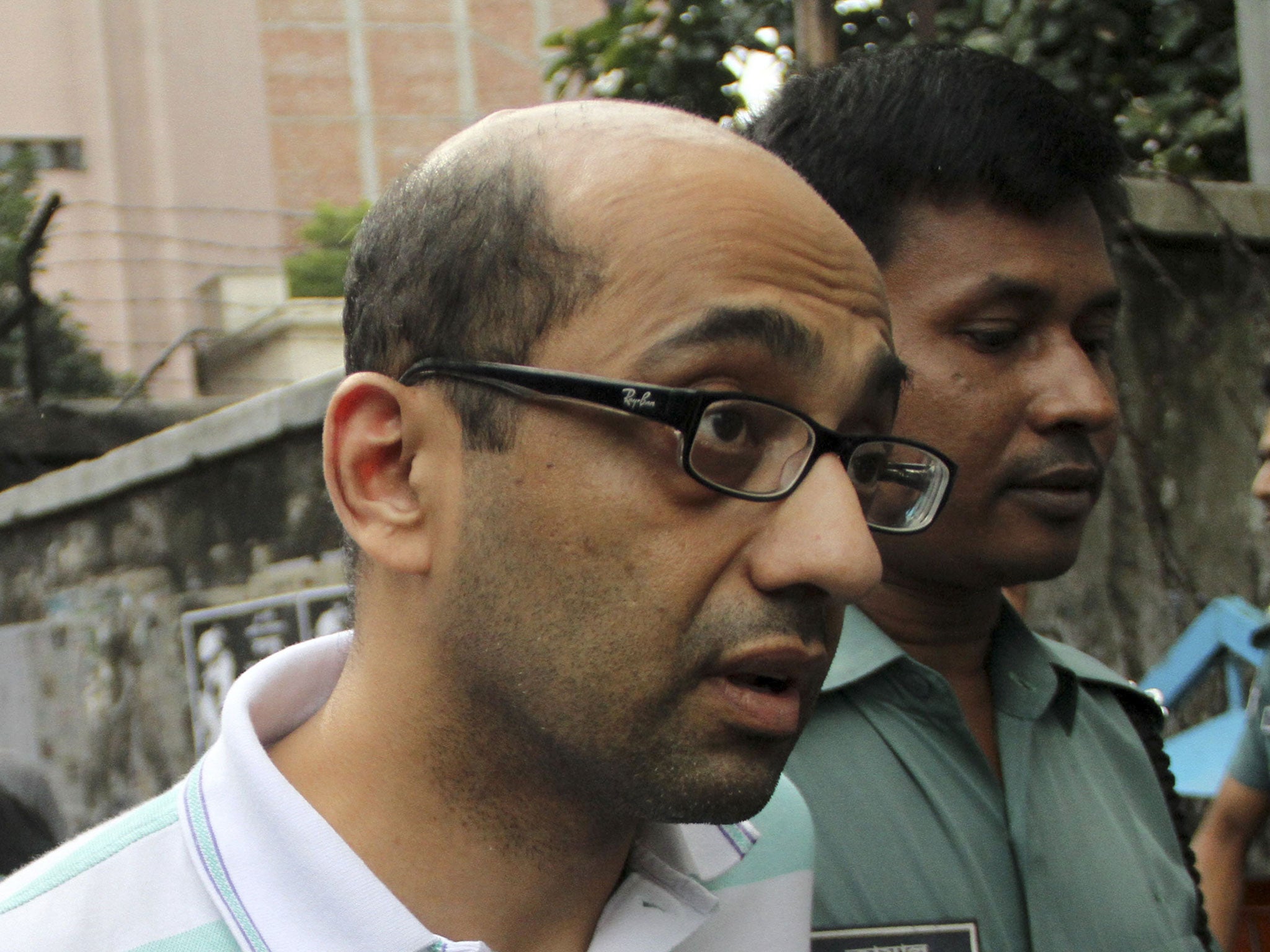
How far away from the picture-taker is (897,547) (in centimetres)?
194

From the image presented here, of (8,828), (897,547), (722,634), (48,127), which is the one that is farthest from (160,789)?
(48,127)

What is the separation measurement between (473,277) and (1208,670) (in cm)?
323

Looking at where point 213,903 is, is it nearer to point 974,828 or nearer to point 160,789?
point 974,828

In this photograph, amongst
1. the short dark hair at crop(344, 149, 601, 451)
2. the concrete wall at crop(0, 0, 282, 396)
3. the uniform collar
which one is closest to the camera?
the short dark hair at crop(344, 149, 601, 451)

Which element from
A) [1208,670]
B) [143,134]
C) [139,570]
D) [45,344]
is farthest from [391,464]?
[143,134]

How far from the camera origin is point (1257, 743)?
315 cm

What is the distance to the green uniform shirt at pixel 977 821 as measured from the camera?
1724 mm

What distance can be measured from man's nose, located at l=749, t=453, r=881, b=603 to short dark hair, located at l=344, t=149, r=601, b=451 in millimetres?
264

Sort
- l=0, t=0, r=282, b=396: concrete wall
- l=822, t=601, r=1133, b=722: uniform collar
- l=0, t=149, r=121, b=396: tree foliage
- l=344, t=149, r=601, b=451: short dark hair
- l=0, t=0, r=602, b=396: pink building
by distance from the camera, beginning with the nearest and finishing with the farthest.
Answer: l=344, t=149, r=601, b=451: short dark hair < l=822, t=601, r=1133, b=722: uniform collar < l=0, t=149, r=121, b=396: tree foliage < l=0, t=0, r=282, b=396: concrete wall < l=0, t=0, r=602, b=396: pink building

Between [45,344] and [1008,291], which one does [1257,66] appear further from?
[45,344]

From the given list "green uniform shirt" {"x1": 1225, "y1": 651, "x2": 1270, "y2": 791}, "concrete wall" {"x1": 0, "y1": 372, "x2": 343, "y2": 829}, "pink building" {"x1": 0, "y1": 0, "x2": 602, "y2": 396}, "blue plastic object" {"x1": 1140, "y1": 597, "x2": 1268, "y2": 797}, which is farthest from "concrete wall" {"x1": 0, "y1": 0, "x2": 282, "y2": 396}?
"green uniform shirt" {"x1": 1225, "y1": 651, "x2": 1270, "y2": 791}

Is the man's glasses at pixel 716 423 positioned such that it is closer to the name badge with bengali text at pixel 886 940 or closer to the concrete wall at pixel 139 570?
the name badge with bengali text at pixel 886 940

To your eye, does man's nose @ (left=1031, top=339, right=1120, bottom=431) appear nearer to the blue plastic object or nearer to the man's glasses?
the man's glasses

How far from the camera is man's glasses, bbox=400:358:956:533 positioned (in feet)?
4.32
